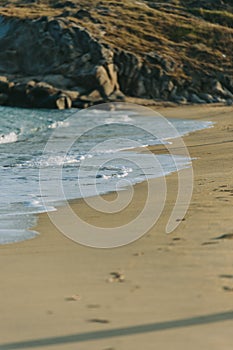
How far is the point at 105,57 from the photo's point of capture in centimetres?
4122

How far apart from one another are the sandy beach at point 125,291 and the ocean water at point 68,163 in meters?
1.00

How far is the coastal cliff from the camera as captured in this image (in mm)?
39094

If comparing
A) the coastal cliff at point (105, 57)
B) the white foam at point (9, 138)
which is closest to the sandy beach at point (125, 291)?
the white foam at point (9, 138)

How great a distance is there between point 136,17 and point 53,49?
11.3 metres

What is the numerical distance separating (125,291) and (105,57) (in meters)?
37.7

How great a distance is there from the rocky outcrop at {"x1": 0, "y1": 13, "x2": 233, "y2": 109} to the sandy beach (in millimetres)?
32319

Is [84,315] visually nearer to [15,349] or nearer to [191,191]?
[15,349]

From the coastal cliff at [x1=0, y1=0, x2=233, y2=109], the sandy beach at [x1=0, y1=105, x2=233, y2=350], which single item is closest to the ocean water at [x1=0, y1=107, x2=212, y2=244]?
the sandy beach at [x1=0, y1=105, x2=233, y2=350]

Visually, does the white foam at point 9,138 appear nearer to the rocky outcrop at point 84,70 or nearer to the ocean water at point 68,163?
the ocean water at point 68,163

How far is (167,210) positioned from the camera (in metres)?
7.16

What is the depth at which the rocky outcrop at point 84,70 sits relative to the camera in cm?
3934

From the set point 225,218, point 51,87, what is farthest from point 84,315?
point 51,87

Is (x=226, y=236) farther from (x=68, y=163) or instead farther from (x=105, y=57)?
(x=105, y=57)

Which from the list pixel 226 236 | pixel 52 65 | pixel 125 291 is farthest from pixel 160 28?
pixel 125 291
